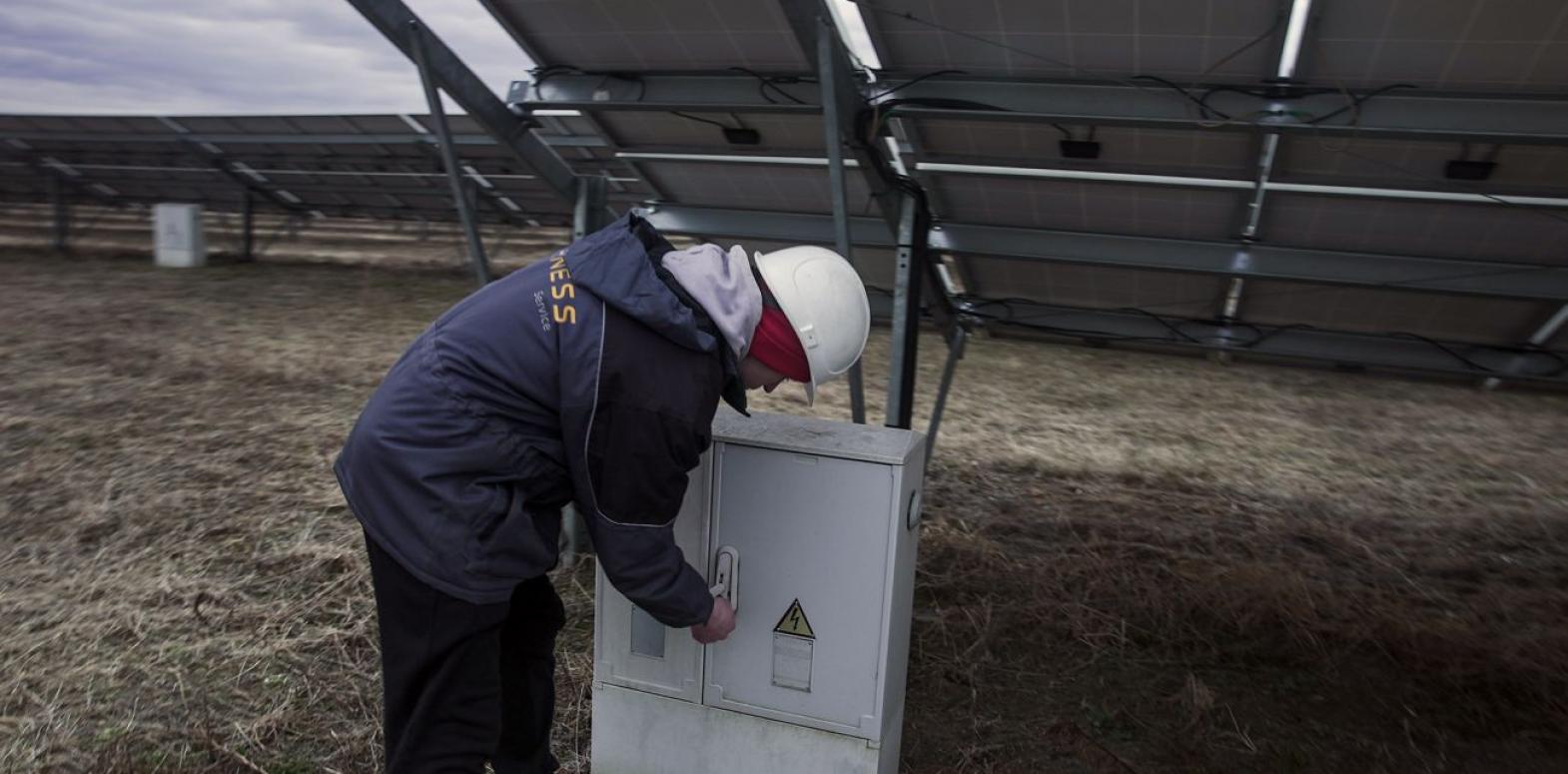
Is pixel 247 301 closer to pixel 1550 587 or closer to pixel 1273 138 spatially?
pixel 1273 138

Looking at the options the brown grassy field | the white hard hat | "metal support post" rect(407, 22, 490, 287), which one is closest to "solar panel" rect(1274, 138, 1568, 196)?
the brown grassy field

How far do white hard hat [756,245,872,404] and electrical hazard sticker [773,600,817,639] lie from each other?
60cm

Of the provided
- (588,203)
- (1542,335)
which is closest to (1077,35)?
(588,203)

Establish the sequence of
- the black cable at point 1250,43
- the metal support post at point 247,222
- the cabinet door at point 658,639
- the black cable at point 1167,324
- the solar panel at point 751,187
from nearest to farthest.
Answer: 1. the cabinet door at point 658,639
2. the black cable at point 1250,43
3. the solar panel at point 751,187
4. the black cable at point 1167,324
5. the metal support post at point 247,222

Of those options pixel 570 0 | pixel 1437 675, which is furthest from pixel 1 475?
pixel 1437 675

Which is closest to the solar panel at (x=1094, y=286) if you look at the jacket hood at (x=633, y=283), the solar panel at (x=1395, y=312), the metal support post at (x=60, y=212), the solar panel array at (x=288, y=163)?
the solar panel at (x=1395, y=312)

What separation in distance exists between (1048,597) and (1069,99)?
6.39 feet

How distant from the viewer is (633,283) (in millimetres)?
1786

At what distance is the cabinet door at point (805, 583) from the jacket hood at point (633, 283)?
2.12ft

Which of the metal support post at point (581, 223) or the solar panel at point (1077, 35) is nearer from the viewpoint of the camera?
the solar panel at point (1077, 35)

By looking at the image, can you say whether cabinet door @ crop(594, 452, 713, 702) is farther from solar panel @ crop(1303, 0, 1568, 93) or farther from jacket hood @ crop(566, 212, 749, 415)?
solar panel @ crop(1303, 0, 1568, 93)

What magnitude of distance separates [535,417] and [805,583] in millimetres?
888

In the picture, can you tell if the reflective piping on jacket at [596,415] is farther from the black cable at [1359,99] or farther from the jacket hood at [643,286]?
the black cable at [1359,99]

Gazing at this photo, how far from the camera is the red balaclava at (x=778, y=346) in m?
2.02
